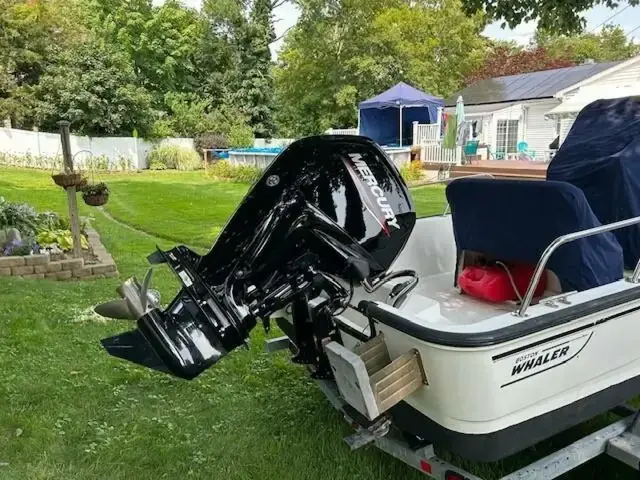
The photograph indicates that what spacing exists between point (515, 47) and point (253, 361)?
3872 cm

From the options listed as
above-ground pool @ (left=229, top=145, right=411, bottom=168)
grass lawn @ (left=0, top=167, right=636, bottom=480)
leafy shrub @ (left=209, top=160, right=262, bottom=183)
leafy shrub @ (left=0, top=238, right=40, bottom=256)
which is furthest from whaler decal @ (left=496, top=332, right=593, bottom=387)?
above-ground pool @ (left=229, top=145, right=411, bottom=168)

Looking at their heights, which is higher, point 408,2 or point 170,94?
point 408,2

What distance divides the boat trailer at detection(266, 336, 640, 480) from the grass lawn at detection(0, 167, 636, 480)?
44cm

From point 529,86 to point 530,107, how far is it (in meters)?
1.50

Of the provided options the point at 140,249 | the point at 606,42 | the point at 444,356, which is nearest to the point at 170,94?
the point at 140,249

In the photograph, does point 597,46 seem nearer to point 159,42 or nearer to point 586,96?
point 586,96

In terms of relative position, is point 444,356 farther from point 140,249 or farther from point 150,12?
point 150,12

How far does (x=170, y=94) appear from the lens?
1012 inches

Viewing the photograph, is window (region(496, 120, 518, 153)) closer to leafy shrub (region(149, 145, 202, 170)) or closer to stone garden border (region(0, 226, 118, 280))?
leafy shrub (region(149, 145, 202, 170))

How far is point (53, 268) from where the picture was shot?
5.77 m

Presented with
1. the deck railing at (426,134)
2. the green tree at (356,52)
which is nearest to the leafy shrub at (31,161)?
the deck railing at (426,134)

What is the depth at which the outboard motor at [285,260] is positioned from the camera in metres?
2.12

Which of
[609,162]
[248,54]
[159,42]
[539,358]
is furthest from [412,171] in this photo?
[159,42]

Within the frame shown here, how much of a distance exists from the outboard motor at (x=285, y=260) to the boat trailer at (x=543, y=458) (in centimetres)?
37
